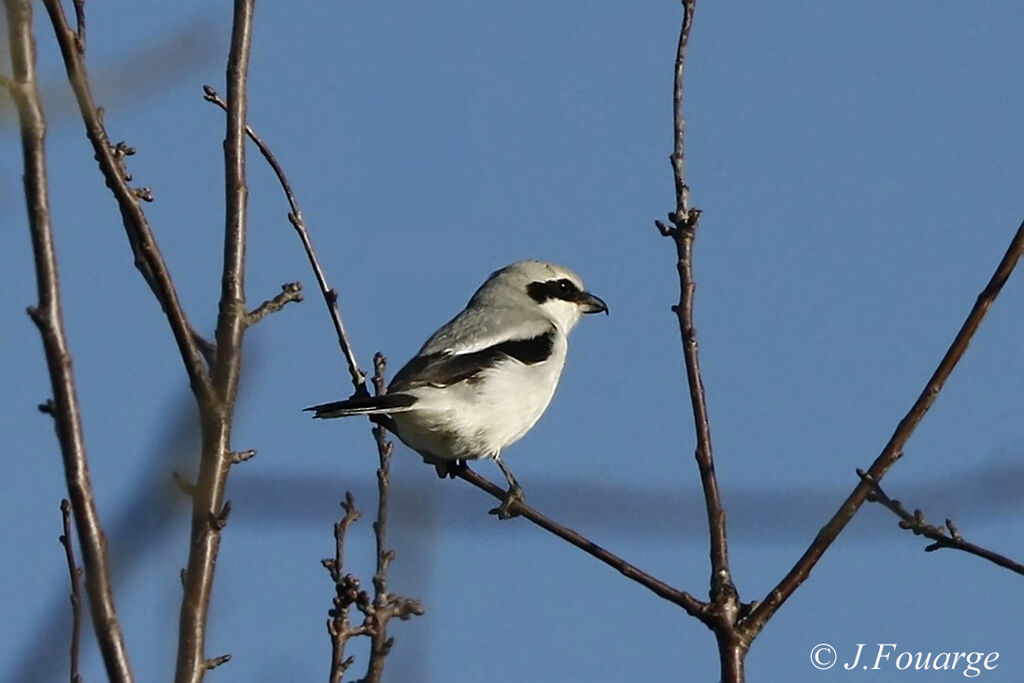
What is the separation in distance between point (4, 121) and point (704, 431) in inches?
58.6

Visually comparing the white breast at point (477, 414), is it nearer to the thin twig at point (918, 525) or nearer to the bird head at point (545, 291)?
the bird head at point (545, 291)

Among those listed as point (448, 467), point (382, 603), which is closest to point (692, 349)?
point (382, 603)

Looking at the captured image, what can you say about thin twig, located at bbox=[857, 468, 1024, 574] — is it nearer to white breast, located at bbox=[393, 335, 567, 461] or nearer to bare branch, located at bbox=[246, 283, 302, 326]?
bare branch, located at bbox=[246, 283, 302, 326]

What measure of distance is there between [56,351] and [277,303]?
1.56 ft

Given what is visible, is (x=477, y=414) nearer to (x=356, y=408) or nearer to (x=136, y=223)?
(x=356, y=408)

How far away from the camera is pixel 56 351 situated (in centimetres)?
173

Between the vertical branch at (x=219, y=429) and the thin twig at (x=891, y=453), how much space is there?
1.05m

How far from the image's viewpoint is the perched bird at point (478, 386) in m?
4.68

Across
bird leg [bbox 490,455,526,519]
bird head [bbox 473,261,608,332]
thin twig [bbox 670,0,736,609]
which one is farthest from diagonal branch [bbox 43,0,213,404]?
bird head [bbox 473,261,608,332]

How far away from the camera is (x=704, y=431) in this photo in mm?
2770

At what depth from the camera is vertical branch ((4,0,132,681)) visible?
1710mm

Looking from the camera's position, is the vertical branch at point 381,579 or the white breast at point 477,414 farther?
the white breast at point 477,414

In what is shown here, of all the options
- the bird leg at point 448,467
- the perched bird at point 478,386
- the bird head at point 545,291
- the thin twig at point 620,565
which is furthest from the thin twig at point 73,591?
the bird head at point 545,291

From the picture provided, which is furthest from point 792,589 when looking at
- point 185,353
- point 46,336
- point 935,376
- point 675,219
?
point 46,336
